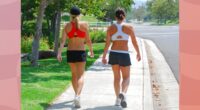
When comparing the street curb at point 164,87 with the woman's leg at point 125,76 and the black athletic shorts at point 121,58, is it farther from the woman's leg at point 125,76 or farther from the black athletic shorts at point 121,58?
the black athletic shorts at point 121,58

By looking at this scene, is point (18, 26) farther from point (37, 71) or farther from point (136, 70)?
point (136, 70)

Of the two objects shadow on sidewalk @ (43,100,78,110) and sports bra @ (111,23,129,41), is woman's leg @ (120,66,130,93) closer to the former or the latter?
sports bra @ (111,23,129,41)

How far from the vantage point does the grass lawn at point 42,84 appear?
826 centimetres

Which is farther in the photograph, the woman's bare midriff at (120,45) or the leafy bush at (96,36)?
the leafy bush at (96,36)

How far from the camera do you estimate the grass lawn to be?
8265mm

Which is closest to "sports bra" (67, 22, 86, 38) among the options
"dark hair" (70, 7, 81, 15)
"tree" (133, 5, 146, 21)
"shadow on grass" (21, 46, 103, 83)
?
"dark hair" (70, 7, 81, 15)

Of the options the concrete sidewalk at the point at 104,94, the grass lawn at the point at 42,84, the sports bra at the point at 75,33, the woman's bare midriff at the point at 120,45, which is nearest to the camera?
the sports bra at the point at 75,33

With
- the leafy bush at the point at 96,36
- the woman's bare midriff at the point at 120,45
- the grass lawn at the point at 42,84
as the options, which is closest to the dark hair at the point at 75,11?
the woman's bare midriff at the point at 120,45

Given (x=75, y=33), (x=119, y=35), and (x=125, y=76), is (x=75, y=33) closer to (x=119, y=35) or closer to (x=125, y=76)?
(x=119, y=35)

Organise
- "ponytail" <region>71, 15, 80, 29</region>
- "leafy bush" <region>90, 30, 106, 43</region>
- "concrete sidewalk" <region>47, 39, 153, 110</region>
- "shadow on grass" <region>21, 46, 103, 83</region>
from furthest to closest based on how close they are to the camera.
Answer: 1. "leafy bush" <region>90, 30, 106, 43</region>
2. "shadow on grass" <region>21, 46, 103, 83</region>
3. "concrete sidewalk" <region>47, 39, 153, 110</region>
4. "ponytail" <region>71, 15, 80, 29</region>

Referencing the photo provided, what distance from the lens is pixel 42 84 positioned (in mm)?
10320

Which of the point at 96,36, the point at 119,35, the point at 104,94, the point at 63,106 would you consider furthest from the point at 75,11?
the point at 96,36

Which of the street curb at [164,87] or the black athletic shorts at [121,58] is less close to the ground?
the black athletic shorts at [121,58]

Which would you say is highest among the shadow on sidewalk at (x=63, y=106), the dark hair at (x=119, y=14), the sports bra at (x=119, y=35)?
the dark hair at (x=119, y=14)
